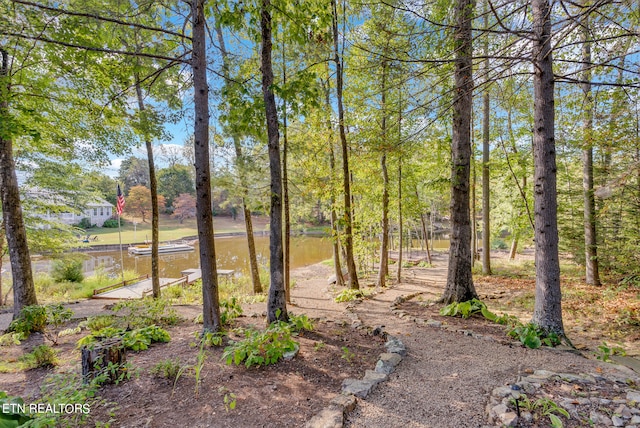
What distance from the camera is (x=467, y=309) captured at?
4422mm

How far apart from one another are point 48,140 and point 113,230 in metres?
30.2

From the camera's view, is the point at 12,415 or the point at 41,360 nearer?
the point at 12,415

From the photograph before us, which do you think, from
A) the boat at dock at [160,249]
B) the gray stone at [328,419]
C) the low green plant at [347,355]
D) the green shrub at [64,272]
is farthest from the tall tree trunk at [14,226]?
the boat at dock at [160,249]

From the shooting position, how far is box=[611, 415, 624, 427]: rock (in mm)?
1838

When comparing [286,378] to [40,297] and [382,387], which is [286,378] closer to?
[382,387]

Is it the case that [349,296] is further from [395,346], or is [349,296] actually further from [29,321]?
[29,321]

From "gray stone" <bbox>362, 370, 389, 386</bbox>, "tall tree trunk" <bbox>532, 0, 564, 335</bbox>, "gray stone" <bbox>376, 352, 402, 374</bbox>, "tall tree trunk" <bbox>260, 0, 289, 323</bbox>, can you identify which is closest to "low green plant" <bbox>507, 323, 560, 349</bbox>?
"tall tree trunk" <bbox>532, 0, 564, 335</bbox>

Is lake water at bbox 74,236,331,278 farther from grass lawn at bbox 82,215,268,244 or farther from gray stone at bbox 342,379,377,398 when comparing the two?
gray stone at bbox 342,379,377,398

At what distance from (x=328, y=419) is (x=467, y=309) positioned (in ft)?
10.9

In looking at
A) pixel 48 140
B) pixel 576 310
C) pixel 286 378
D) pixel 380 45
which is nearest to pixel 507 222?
pixel 576 310

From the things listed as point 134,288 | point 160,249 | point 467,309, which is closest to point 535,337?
point 467,309

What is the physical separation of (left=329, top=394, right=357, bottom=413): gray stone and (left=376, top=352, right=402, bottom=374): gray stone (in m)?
0.62

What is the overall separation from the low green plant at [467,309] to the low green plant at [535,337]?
826 mm

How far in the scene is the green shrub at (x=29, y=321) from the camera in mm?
4309
